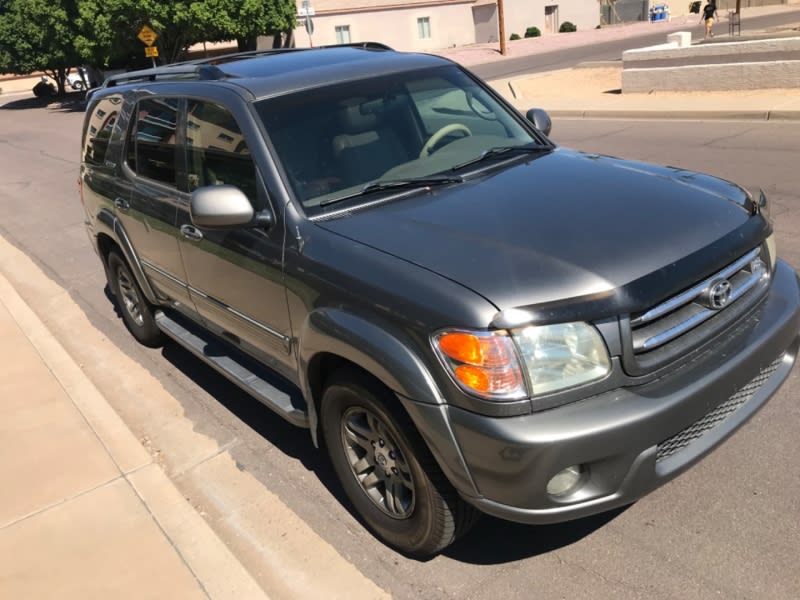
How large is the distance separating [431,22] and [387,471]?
50.4m

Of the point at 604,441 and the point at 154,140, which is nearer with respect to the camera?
the point at 604,441

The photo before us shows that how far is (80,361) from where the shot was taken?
5516 millimetres

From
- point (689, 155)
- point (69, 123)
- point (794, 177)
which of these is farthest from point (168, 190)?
point (69, 123)

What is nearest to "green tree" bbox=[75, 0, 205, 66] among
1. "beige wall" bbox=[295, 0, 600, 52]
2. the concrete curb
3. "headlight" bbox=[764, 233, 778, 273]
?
"beige wall" bbox=[295, 0, 600, 52]

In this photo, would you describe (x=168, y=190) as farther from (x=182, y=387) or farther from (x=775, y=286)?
(x=775, y=286)

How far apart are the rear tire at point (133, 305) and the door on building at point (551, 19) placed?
5791 centimetres

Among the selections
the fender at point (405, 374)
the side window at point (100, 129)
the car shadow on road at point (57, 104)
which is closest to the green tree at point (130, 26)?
the car shadow on road at point (57, 104)

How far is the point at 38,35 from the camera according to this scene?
1617 inches

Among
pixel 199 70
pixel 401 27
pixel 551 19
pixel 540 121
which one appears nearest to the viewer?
pixel 199 70

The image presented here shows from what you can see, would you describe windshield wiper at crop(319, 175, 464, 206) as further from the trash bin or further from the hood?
the trash bin

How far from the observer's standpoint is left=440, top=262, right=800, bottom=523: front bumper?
7.73ft

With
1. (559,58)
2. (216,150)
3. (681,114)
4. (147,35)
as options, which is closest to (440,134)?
(216,150)

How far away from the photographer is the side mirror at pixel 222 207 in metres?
3.12

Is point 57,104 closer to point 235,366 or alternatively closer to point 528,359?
point 235,366
